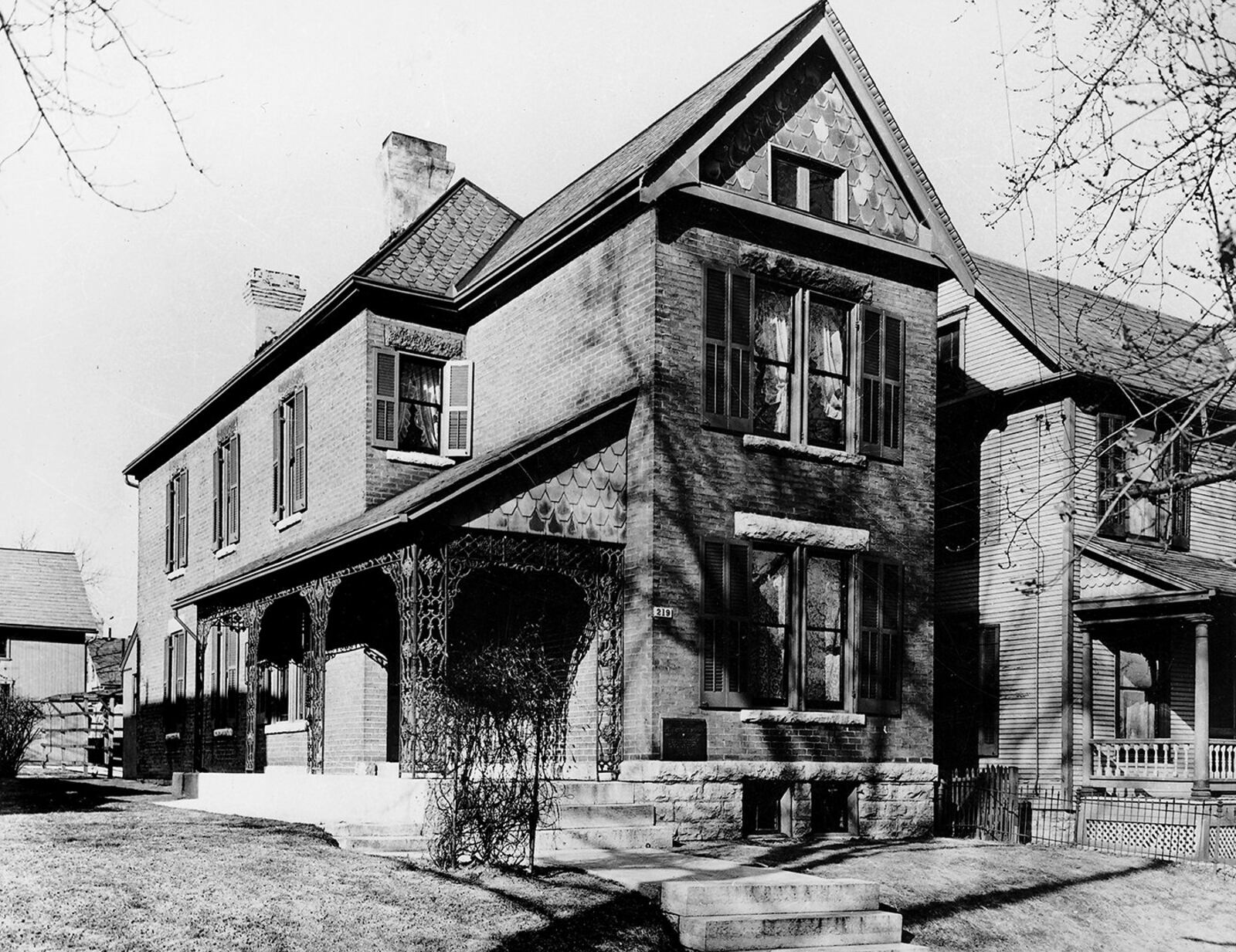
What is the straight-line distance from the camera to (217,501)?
25.0m

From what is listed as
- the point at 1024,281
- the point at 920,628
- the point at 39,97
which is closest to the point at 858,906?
the point at 920,628

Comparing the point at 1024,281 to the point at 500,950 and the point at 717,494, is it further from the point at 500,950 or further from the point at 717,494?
the point at 500,950

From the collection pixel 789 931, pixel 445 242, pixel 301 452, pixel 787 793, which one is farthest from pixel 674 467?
pixel 301 452

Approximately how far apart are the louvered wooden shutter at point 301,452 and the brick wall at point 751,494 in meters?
7.50

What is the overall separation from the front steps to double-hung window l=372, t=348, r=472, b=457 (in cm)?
967

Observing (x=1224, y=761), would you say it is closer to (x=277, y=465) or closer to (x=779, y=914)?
(x=779, y=914)

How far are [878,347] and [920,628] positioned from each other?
373 centimetres

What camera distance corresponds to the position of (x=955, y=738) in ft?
70.7

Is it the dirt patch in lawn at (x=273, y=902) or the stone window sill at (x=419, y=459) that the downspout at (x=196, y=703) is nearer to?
the stone window sill at (x=419, y=459)

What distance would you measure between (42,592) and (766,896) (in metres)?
37.7

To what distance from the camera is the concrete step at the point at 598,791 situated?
14078 millimetres

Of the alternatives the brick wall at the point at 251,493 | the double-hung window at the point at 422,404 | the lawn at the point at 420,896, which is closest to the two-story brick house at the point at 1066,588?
the lawn at the point at 420,896

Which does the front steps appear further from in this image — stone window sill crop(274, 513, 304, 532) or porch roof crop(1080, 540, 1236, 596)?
stone window sill crop(274, 513, 304, 532)

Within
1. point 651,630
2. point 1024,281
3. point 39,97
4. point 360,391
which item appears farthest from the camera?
point 1024,281
